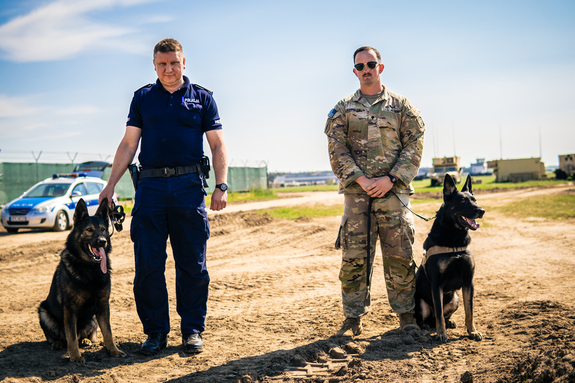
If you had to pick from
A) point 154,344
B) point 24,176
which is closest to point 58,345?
point 154,344

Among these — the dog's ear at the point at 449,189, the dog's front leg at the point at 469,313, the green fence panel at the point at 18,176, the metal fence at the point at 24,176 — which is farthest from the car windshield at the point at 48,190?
the dog's front leg at the point at 469,313

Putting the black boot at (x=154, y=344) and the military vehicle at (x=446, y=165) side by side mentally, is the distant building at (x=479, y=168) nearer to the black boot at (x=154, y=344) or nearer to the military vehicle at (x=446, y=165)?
the military vehicle at (x=446, y=165)

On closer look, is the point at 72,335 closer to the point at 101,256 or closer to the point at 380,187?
the point at 101,256

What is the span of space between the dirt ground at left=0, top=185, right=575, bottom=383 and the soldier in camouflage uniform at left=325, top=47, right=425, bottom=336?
42cm

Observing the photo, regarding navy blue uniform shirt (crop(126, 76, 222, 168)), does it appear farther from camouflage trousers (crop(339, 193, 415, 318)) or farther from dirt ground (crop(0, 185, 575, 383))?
dirt ground (crop(0, 185, 575, 383))

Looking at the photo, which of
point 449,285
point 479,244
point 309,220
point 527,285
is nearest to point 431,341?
point 449,285

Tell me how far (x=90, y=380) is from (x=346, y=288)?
229cm

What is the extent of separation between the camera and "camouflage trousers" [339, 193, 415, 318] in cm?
410

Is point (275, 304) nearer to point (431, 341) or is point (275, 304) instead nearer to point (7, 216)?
point (431, 341)

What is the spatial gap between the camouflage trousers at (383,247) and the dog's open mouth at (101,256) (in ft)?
7.01

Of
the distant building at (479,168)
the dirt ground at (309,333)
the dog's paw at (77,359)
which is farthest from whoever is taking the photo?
the distant building at (479,168)

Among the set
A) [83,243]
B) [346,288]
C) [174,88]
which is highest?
[174,88]

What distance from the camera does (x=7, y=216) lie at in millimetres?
12922

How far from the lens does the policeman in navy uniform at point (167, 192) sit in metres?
3.86
